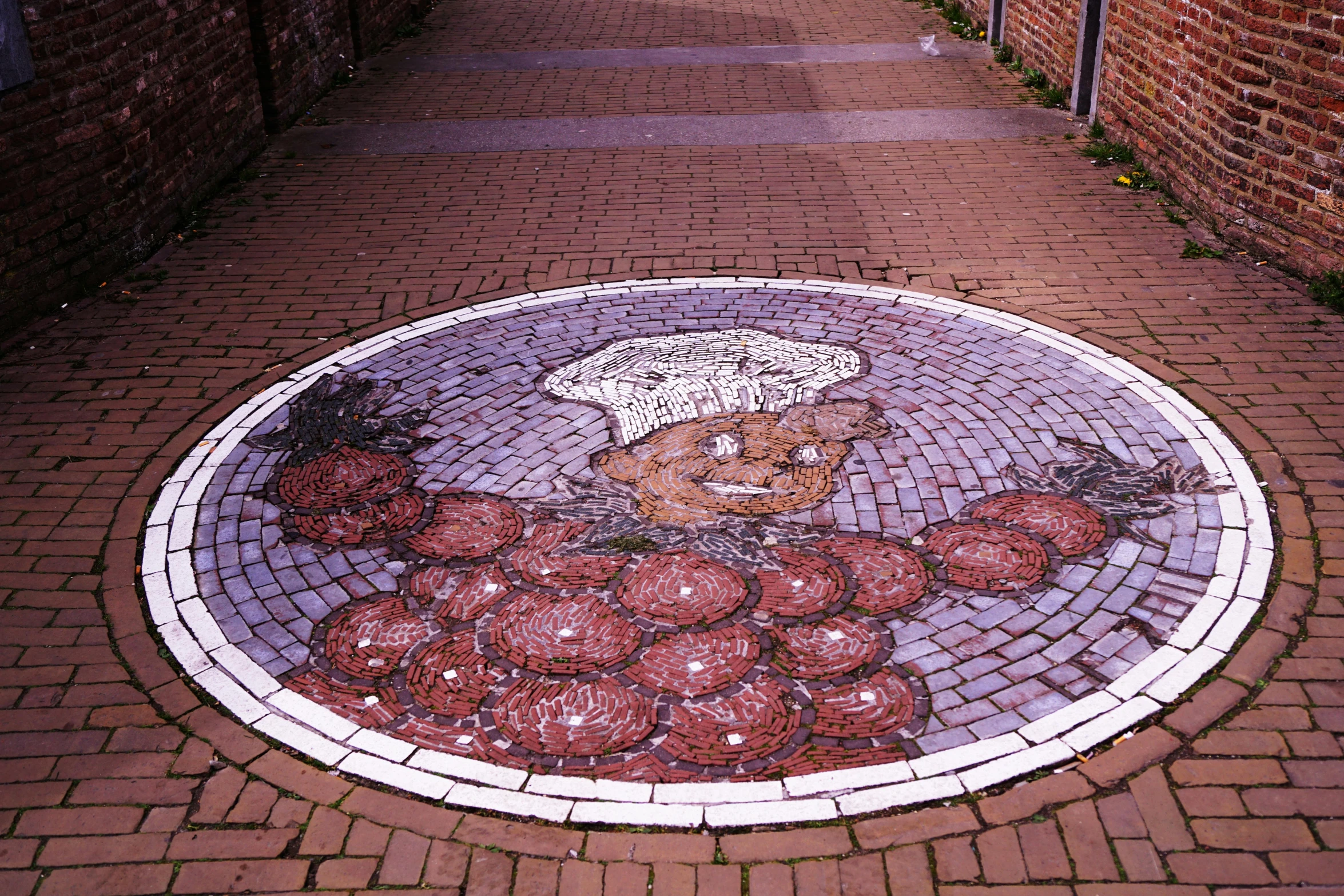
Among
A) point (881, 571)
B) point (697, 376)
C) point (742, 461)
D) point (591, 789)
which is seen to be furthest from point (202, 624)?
point (697, 376)

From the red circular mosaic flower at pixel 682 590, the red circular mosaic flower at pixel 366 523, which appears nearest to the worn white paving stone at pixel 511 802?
the red circular mosaic flower at pixel 682 590

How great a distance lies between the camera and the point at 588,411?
5938 mm

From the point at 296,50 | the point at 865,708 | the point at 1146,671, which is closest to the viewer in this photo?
the point at 865,708

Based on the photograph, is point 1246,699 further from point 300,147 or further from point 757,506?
point 300,147

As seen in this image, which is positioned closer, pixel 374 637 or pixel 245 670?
pixel 245 670

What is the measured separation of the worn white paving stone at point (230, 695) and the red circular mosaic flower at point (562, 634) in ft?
2.89

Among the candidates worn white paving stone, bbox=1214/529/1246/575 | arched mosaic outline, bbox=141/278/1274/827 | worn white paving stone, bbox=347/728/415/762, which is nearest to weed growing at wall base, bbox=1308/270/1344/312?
arched mosaic outline, bbox=141/278/1274/827

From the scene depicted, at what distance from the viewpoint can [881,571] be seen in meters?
4.64

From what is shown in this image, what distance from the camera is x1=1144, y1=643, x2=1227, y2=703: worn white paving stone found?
393 centimetres

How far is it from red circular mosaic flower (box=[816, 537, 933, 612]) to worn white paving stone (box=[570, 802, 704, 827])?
1244 millimetres

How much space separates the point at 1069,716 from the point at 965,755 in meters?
0.43

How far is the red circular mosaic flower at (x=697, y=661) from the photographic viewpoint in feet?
13.3

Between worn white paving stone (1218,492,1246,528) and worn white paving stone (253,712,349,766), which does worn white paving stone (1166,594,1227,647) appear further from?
worn white paving stone (253,712,349,766)

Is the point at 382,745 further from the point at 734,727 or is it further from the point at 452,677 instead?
the point at 734,727
